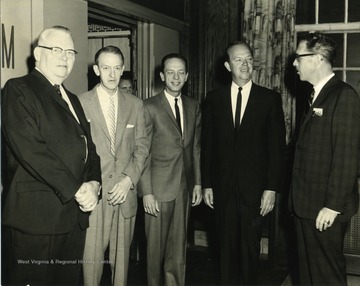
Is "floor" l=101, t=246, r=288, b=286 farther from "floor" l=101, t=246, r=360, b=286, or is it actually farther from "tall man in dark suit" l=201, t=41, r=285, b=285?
"tall man in dark suit" l=201, t=41, r=285, b=285

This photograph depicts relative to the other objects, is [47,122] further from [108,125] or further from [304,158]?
[304,158]

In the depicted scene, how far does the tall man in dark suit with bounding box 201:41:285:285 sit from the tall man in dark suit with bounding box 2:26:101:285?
1144 millimetres

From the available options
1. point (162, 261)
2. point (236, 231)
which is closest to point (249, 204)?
point (236, 231)

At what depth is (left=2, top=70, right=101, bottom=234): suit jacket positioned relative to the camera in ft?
7.39

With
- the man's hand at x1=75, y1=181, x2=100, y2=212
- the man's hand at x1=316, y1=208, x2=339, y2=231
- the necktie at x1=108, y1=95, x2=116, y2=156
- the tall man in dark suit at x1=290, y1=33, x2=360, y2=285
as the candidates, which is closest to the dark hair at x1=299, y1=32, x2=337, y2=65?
the tall man in dark suit at x1=290, y1=33, x2=360, y2=285

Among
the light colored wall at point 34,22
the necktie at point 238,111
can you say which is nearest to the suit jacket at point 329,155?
the necktie at point 238,111

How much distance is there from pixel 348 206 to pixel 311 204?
8.3 inches

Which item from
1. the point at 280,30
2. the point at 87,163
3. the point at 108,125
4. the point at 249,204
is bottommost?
the point at 249,204

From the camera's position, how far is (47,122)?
235cm

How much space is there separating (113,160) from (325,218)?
1379 mm

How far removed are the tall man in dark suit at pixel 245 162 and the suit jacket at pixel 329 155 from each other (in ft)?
1.47

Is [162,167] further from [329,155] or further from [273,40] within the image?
[273,40]

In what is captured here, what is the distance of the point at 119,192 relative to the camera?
2.88 meters

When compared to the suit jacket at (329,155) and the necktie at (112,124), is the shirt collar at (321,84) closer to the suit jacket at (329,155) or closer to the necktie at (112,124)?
the suit jacket at (329,155)
